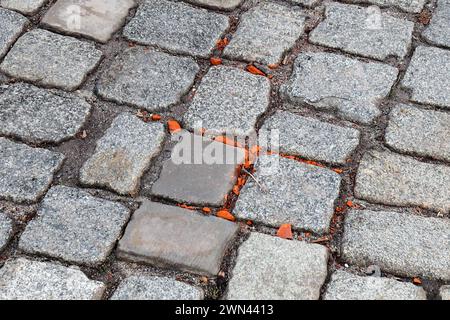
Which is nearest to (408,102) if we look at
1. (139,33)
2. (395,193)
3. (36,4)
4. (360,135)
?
(360,135)

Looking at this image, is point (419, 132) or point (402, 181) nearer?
point (402, 181)

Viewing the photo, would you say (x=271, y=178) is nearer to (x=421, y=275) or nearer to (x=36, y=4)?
(x=421, y=275)

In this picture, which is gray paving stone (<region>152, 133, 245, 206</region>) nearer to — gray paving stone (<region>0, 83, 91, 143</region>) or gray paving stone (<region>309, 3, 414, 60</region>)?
gray paving stone (<region>0, 83, 91, 143</region>)

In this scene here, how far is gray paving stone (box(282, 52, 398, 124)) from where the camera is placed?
2680 millimetres

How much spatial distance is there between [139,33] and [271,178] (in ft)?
3.23

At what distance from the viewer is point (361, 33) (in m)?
3.02

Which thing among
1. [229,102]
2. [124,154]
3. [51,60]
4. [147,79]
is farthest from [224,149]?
[51,60]

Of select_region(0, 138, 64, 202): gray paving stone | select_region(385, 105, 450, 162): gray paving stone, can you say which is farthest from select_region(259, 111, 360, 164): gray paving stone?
select_region(0, 138, 64, 202): gray paving stone

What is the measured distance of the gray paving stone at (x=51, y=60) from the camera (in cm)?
272

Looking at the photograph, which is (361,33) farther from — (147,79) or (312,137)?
(147,79)

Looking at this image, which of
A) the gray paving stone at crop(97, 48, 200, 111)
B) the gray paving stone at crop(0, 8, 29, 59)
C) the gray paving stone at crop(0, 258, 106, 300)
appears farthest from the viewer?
the gray paving stone at crop(0, 8, 29, 59)

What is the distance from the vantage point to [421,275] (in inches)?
84.5

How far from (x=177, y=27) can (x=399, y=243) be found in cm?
139

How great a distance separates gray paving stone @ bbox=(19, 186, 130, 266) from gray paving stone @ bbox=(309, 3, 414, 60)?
1251mm
